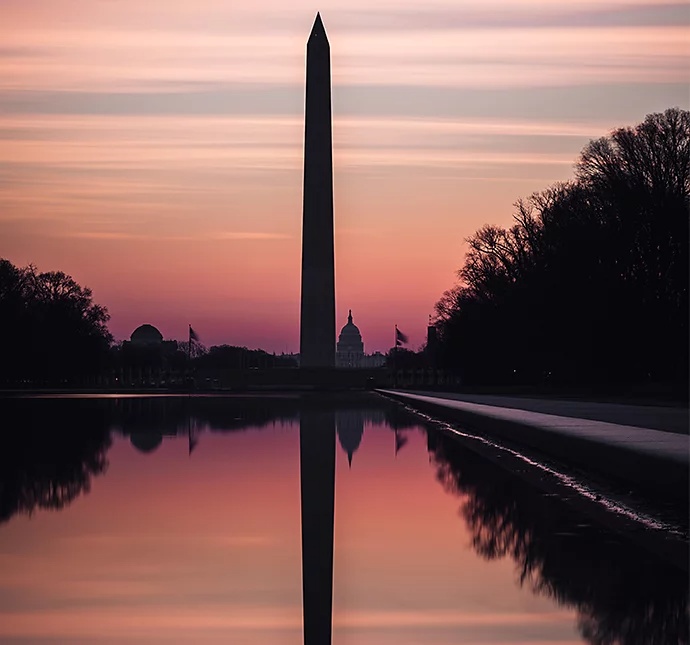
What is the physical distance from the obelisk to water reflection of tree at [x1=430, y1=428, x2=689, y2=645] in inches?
2081

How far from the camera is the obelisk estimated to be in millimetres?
64188

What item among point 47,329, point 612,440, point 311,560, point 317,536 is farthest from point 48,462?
point 47,329

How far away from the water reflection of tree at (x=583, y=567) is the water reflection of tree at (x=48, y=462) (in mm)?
3582

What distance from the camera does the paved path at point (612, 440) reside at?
12805 mm

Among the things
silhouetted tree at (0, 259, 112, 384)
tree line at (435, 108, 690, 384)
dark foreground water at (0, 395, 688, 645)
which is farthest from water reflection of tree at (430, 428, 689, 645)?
silhouetted tree at (0, 259, 112, 384)

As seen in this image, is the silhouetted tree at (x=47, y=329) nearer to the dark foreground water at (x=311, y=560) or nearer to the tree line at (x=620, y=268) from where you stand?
the tree line at (x=620, y=268)

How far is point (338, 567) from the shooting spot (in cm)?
791

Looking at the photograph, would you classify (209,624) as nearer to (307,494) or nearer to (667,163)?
(307,494)

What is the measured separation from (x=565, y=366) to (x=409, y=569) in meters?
44.4

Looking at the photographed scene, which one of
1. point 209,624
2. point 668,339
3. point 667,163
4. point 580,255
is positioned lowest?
point 209,624

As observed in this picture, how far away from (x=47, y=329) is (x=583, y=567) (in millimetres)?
81414

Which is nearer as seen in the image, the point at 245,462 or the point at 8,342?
the point at 245,462

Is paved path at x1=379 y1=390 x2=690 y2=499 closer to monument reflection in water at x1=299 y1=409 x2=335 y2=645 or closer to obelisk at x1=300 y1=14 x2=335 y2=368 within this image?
monument reflection in water at x1=299 y1=409 x2=335 y2=645

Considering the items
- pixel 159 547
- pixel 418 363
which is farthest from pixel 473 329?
pixel 418 363
